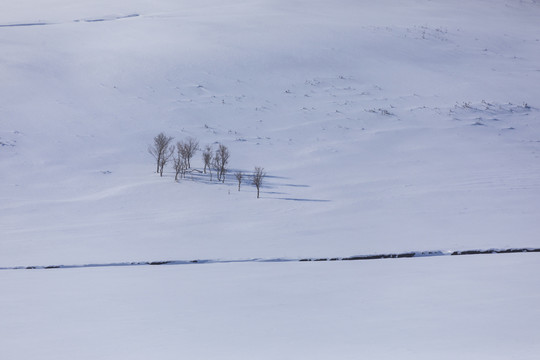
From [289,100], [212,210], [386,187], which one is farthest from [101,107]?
[386,187]

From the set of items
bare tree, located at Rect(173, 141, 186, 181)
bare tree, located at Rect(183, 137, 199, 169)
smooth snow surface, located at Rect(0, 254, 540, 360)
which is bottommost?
smooth snow surface, located at Rect(0, 254, 540, 360)

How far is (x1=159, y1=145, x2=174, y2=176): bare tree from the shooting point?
76.3ft

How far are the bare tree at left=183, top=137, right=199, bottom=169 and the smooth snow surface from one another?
9.55 metres

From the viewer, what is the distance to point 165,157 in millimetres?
24594

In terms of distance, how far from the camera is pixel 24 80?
31359mm

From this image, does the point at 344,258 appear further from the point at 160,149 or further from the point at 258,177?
the point at 160,149

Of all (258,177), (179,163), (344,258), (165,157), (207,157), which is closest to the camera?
(344,258)

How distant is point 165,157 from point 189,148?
117cm

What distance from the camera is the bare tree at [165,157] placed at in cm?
2325

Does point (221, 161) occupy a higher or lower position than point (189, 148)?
lower

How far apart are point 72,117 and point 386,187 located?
14.6 meters

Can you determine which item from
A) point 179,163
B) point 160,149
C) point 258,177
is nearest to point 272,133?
point 179,163

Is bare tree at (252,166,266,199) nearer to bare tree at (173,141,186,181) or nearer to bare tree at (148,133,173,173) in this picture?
bare tree at (173,141,186,181)

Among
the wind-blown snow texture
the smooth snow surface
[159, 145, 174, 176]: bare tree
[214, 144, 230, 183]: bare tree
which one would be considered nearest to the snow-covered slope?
the wind-blown snow texture
